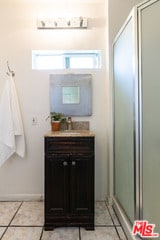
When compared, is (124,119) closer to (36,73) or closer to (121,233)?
(121,233)

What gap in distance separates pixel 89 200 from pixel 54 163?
0.53 m

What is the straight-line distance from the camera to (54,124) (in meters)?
2.69

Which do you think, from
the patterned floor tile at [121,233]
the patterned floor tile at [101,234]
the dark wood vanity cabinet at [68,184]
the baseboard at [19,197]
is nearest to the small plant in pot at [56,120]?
the dark wood vanity cabinet at [68,184]

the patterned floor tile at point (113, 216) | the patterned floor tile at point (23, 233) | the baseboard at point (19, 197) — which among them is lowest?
the patterned floor tile at point (113, 216)

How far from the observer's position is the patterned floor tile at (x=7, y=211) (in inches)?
90.9

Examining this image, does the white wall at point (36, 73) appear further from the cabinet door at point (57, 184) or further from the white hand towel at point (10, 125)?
the cabinet door at point (57, 184)

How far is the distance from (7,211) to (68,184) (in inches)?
38.3

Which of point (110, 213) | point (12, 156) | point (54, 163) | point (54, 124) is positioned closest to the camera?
point (54, 163)

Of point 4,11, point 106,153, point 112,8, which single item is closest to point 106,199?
point 106,153

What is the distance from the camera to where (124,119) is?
2.17 metres

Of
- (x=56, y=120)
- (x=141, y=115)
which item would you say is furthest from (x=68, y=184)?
(x=141, y=115)

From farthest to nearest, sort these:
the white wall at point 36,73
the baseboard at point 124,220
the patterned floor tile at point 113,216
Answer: the white wall at point 36,73 < the patterned floor tile at point 113,216 < the baseboard at point 124,220

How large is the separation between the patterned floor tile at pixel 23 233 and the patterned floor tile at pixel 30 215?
3.8 inches

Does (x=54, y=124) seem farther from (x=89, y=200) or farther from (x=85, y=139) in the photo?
(x=89, y=200)
